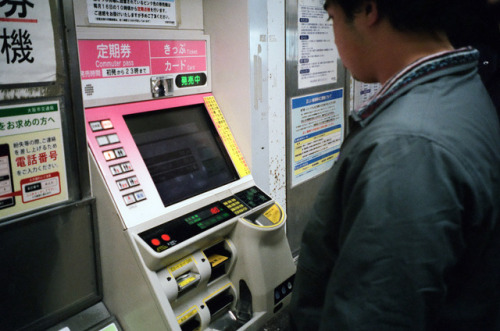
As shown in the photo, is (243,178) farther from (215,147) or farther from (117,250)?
(117,250)

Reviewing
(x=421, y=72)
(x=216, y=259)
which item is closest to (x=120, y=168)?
(x=216, y=259)

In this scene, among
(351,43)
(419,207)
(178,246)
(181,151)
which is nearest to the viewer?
(419,207)

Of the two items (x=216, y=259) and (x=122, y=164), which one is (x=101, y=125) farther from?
(x=216, y=259)

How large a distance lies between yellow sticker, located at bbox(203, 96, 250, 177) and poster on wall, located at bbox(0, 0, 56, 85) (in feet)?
2.70

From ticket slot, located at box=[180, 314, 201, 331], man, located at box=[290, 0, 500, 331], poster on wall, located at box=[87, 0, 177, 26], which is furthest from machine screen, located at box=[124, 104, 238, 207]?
man, located at box=[290, 0, 500, 331]

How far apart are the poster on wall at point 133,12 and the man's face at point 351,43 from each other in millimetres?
1060

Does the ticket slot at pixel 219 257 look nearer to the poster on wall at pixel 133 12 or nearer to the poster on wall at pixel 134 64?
the poster on wall at pixel 134 64

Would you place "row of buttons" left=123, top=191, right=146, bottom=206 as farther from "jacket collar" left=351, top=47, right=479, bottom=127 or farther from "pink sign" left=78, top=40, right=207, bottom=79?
"jacket collar" left=351, top=47, right=479, bottom=127

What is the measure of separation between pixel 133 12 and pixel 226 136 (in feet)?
2.39

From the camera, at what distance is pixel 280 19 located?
2.31 m

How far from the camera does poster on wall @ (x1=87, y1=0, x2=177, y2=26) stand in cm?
177

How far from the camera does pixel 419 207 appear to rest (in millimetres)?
848

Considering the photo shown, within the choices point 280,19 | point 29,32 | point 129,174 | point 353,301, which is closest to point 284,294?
point 129,174

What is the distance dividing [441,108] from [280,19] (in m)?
1.57
